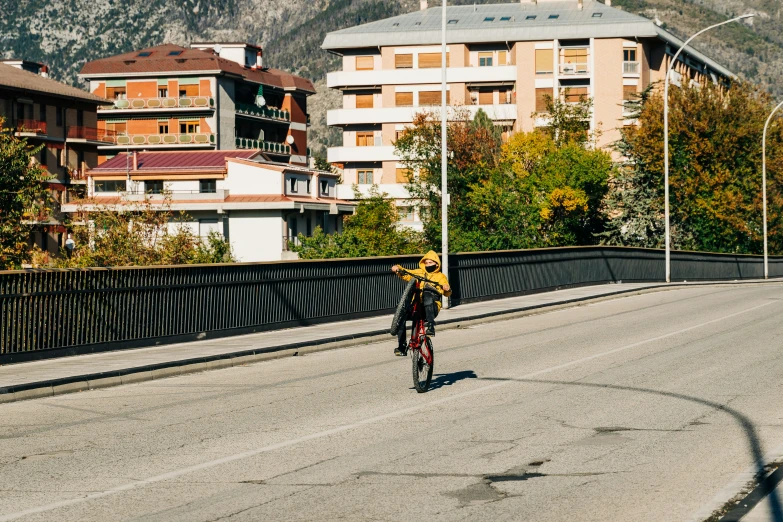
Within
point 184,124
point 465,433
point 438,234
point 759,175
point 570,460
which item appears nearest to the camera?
point 570,460

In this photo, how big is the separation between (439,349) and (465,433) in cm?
950

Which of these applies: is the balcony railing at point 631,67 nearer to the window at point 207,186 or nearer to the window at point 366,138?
the window at point 366,138

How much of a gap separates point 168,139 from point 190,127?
264 cm

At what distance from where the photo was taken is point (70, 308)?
17734mm

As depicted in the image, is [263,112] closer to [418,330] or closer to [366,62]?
[366,62]

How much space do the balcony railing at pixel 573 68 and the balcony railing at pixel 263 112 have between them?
111 feet

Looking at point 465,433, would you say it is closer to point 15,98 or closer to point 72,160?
point 15,98

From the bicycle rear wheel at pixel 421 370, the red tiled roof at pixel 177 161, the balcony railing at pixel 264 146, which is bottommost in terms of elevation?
the bicycle rear wheel at pixel 421 370

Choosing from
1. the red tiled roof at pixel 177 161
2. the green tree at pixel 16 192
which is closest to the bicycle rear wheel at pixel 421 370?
the green tree at pixel 16 192

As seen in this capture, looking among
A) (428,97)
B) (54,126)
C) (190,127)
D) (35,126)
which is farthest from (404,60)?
(35,126)

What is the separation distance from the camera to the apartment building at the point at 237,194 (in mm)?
77812

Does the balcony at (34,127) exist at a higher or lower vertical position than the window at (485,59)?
lower

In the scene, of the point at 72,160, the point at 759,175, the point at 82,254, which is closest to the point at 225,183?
the point at 72,160

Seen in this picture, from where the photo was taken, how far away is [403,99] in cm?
9256
